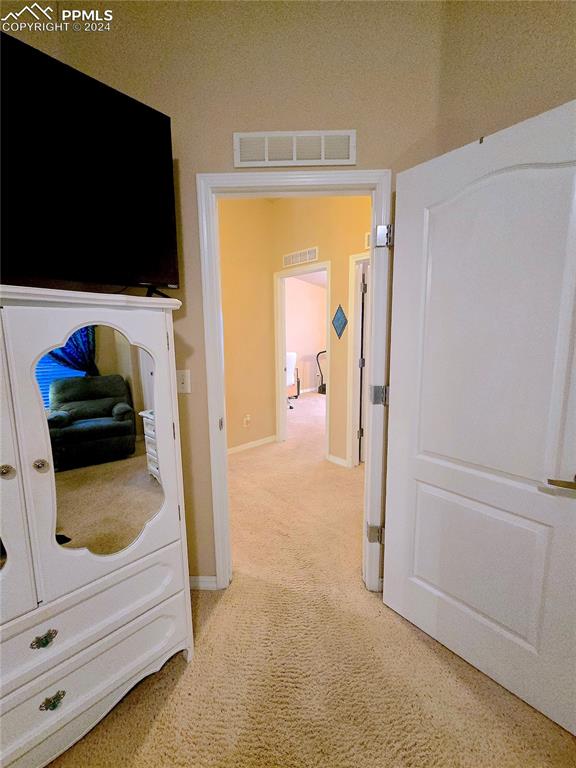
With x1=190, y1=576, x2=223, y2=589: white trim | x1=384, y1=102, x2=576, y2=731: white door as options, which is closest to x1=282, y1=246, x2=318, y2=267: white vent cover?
x1=384, y1=102, x2=576, y2=731: white door

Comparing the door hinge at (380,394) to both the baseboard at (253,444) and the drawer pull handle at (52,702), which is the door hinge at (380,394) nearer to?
the drawer pull handle at (52,702)

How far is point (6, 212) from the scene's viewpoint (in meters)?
0.95

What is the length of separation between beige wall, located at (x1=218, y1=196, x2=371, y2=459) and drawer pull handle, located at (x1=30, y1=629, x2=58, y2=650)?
2.73 metres

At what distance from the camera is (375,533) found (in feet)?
5.40

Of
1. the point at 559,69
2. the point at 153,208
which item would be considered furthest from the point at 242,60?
the point at 559,69

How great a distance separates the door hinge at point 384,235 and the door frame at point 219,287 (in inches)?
1.0

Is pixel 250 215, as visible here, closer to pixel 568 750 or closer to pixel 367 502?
pixel 367 502

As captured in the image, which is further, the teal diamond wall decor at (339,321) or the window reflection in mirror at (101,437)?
the teal diamond wall decor at (339,321)

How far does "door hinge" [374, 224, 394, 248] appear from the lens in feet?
4.66

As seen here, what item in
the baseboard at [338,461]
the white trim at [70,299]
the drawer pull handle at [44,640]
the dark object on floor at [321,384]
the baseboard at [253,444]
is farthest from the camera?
the dark object on floor at [321,384]

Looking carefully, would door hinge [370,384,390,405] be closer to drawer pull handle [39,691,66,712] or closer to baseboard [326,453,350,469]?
drawer pull handle [39,691,66,712]

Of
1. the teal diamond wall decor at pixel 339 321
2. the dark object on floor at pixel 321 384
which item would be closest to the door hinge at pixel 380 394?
the teal diamond wall decor at pixel 339 321

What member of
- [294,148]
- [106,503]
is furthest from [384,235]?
[106,503]

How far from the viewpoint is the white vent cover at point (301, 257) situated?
135 inches
